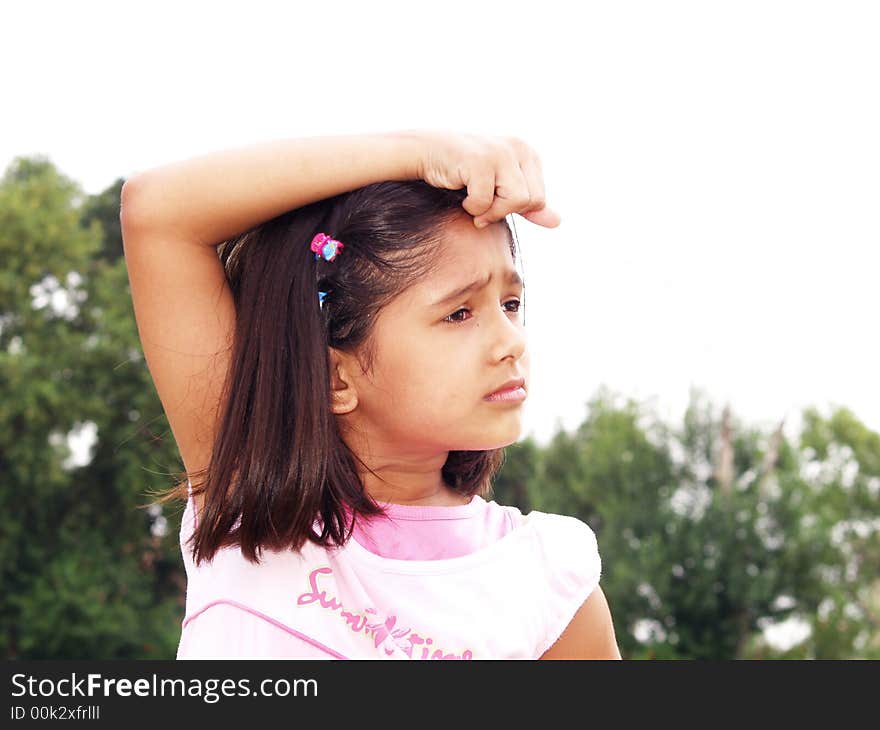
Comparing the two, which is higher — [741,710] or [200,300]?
[200,300]

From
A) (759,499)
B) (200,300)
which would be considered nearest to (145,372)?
(759,499)

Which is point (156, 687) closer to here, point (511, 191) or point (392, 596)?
point (392, 596)

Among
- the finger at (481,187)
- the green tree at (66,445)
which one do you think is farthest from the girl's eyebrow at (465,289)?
the green tree at (66,445)

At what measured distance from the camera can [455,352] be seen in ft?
5.12

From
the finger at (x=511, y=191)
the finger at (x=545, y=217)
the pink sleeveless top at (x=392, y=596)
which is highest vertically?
the finger at (x=511, y=191)

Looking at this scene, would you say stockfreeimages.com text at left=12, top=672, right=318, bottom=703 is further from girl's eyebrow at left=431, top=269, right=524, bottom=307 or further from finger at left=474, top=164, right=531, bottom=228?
finger at left=474, top=164, right=531, bottom=228

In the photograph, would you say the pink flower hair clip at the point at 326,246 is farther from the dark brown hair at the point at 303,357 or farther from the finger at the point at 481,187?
the finger at the point at 481,187

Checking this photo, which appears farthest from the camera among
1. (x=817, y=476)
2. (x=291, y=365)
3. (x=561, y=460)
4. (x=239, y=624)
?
(x=817, y=476)

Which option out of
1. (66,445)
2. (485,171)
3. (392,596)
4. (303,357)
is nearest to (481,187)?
(485,171)

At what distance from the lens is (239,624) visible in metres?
1.53

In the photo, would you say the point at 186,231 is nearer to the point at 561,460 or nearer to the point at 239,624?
the point at 239,624

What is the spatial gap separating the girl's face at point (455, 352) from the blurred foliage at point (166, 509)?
13924 mm

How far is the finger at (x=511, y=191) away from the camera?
154cm

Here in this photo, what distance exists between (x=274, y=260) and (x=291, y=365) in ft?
0.54
